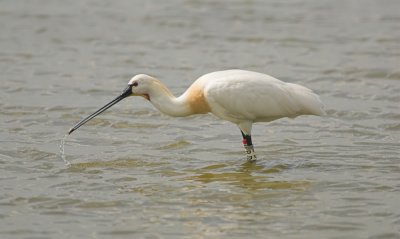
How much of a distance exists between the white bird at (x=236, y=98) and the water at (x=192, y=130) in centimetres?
59

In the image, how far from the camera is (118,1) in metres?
22.7

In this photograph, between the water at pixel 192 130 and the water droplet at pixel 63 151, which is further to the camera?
the water droplet at pixel 63 151

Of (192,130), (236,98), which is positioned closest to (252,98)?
(236,98)

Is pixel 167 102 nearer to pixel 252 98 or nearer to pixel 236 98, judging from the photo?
pixel 236 98

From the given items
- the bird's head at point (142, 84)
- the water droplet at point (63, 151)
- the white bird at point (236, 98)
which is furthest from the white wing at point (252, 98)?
the water droplet at point (63, 151)

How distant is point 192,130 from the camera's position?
12828mm

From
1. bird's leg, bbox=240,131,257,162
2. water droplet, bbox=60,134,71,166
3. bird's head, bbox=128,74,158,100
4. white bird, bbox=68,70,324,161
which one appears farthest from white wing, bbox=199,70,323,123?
water droplet, bbox=60,134,71,166

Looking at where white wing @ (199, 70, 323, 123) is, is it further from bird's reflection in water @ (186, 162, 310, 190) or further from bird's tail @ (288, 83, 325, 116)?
bird's reflection in water @ (186, 162, 310, 190)

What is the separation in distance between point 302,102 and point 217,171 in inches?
47.0

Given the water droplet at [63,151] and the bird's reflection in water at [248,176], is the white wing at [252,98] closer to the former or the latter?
the bird's reflection in water at [248,176]

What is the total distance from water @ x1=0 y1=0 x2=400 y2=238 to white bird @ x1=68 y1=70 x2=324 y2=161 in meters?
0.59

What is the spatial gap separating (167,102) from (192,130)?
1.84 metres

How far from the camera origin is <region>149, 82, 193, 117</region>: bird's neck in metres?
11.0

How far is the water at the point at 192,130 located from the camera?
9.03 metres
